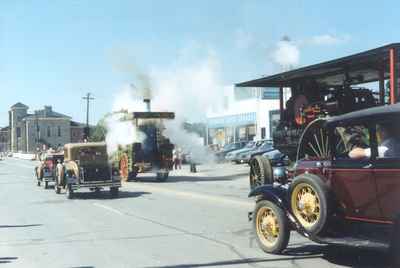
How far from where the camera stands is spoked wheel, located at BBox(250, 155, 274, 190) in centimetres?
1192

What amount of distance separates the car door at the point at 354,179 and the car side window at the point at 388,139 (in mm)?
144

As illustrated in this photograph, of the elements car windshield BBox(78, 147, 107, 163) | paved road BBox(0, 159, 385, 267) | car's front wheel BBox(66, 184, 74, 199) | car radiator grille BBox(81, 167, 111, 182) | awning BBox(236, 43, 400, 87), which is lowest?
paved road BBox(0, 159, 385, 267)

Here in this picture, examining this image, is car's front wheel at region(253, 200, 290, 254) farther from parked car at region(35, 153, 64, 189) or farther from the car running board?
parked car at region(35, 153, 64, 189)

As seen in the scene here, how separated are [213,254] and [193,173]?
23.8 meters

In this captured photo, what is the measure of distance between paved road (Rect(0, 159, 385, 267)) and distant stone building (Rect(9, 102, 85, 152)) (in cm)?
11734

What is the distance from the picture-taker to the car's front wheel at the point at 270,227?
26.5 feet

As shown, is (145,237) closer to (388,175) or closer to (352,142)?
(352,142)

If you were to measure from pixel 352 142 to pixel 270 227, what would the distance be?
1653 millimetres

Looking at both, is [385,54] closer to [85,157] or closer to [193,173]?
[85,157]

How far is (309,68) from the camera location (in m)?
17.0

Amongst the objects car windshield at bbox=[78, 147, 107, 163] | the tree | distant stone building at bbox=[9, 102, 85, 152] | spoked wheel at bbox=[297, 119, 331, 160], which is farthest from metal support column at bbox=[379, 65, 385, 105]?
distant stone building at bbox=[9, 102, 85, 152]

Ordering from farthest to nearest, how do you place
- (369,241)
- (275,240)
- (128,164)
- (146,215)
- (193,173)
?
(193,173) → (128,164) → (146,215) → (275,240) → (369,241)

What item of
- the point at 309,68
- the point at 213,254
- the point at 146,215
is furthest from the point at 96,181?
the point at 213,254

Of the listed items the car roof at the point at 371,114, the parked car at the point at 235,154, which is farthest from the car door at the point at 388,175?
the parked car at the point at 235,154
